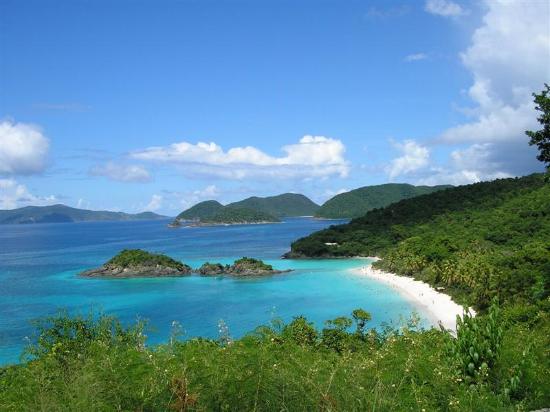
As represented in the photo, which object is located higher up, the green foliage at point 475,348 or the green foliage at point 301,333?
the green foliage at point 475,348

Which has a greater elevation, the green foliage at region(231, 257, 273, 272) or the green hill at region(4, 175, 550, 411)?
the green hill at region(4, 175, 550, 411)

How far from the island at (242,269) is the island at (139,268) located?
350cm

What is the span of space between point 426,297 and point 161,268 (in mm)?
Result: 41686

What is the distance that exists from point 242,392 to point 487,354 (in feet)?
19.8

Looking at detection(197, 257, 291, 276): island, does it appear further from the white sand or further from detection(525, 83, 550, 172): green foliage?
detection(525, 83, 550, 172): green foliage

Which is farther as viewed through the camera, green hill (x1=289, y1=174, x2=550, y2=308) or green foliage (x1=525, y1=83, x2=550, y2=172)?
green hill (x1=289, y1=174, x2=550, y2=308)

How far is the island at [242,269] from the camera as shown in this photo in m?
71.5

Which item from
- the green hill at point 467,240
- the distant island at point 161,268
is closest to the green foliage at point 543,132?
the green hill at point 467,240

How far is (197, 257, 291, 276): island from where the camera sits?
71.5m

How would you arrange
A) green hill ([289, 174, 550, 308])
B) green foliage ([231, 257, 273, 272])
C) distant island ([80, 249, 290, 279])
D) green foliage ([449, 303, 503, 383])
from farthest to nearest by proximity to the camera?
distant island ([80, 249, 290, 279]) < green foliage ([231, 257, 273, 272]) < green hill ([289, 174, 550, 308]) < green foliage ([449, 303, 503, 383])

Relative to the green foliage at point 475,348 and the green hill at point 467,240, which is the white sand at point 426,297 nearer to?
the green hill at point 467,240

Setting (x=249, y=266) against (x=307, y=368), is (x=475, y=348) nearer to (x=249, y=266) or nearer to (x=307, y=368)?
(x=307, y=368)

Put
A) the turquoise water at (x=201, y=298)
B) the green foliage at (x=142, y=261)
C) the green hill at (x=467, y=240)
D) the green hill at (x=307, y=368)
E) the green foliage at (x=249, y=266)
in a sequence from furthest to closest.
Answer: the green foliage at (x=142, y=261) → the green foliage at (x=249, y=266) → the turquoise water at (x=201, y=298) → the green hill at (x=467, y=240) → the green hill at (x=307, y=368)

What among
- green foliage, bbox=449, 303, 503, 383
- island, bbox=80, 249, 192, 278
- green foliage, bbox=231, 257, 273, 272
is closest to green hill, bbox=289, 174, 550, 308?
green foliage, bbox=449, 303, 503, 383
